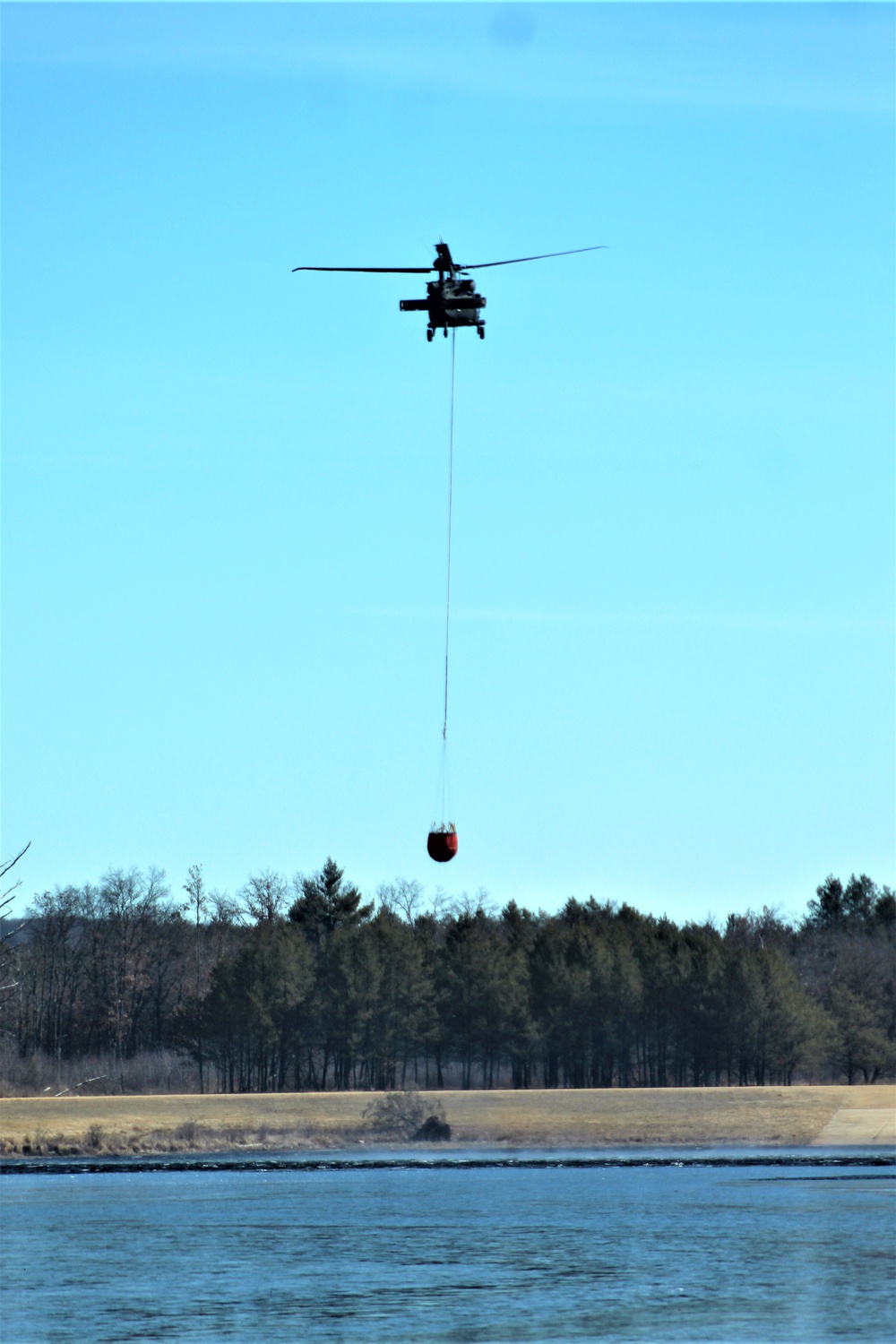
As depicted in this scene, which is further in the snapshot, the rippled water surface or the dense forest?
the dense forest

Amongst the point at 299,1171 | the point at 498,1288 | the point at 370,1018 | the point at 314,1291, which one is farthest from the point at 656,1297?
the point at 370,1018

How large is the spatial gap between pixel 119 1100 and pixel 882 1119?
113ft

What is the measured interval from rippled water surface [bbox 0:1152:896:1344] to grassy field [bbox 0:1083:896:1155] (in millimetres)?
11128

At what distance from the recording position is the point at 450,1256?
156 ft

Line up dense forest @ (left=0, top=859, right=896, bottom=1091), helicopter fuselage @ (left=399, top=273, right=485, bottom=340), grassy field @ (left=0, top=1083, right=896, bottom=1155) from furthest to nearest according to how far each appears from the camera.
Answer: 1. dense forest @ (left=0, top=859, right=896, bottom=1091)
2. grassy field @ (left=0, top=1083, right=896, bottom=1155)
3. helicopter fuselage @ (left=399, top=273, right=485, bottom=340)

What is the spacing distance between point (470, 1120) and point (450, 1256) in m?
40.9

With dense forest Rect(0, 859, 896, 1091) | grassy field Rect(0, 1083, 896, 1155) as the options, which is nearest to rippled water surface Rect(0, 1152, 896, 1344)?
grassy field Rect(0, 1083, 896, 1155)

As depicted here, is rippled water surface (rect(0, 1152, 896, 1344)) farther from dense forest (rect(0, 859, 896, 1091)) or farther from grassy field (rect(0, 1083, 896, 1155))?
dense forest (rect(0, 859, 896, 1091))

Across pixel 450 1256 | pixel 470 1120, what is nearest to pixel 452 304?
pixel 450 1256

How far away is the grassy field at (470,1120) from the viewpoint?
8356cm

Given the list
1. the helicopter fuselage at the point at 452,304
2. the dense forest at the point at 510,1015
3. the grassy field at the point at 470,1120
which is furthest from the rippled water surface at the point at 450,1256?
the dense forest at the point at 510,1015

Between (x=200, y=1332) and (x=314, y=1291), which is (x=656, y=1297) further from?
(x=200, y=1332)

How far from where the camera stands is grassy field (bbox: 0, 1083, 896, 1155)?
8356 centimetres

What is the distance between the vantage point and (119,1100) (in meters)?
90.4
